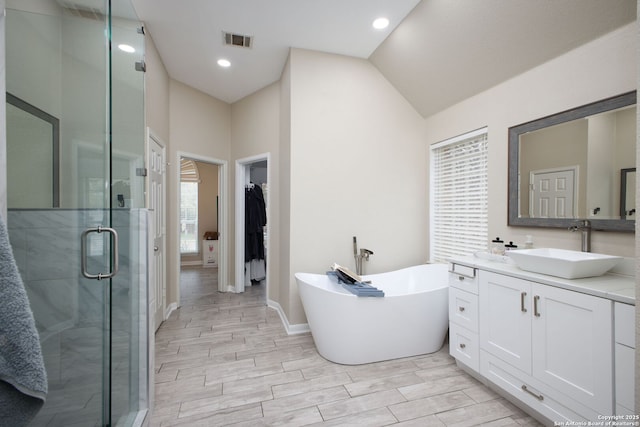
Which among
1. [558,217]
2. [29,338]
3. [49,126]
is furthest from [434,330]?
[49,126]

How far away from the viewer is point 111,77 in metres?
1.45

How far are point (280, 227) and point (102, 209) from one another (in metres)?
2.14

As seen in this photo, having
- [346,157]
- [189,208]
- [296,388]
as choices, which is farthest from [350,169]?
[189,208]

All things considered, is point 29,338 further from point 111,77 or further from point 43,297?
point 111,77

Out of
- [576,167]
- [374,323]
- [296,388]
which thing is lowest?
[296,388]

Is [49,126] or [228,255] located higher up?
[49,126]

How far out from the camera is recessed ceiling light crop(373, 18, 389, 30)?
2.51m

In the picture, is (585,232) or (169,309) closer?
(585,232)

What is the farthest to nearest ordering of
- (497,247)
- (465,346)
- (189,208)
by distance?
(189,208) < (497,247) < (465,346)

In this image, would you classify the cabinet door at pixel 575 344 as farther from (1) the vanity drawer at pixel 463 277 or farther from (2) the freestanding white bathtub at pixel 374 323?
(2) the freestanding white bathtub at pixel 374 323

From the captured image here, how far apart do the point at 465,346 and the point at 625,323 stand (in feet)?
3.43

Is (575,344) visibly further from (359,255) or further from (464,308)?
(359,255)

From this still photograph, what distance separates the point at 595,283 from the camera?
4.80 ft

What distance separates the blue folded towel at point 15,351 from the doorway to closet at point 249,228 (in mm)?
3129
